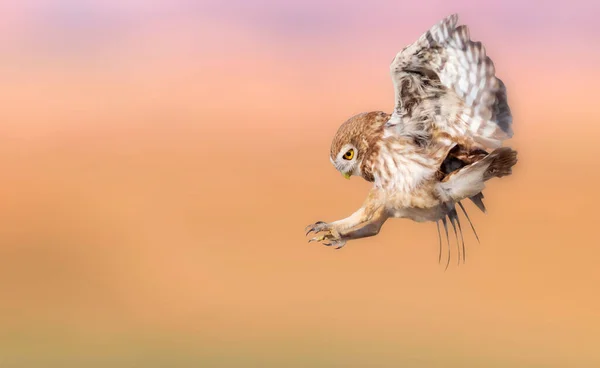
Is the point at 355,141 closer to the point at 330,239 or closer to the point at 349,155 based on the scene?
the point at 349,155

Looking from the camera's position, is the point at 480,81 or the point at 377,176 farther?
the point at 377,176

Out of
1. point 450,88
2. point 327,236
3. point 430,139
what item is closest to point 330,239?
point 327,236

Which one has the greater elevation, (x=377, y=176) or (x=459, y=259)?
(x=377, y=176)

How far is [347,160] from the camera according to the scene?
17.4 ft

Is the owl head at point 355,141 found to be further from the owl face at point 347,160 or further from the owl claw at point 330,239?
the owl claw at point 330,239

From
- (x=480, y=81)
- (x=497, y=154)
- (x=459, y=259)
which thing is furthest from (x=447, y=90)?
(x=459, y=259)

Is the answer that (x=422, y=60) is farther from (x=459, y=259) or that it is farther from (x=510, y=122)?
(x=459, y=259)

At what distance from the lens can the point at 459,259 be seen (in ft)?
17.8

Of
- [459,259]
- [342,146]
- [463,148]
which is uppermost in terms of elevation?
[342,146]

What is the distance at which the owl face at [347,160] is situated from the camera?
527 cm

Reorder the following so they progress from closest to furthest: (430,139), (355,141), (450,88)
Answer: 1. (450,88)
2. (430,139)
3. (355,141)

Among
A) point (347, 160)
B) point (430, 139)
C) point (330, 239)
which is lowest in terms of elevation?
point (330, 239)

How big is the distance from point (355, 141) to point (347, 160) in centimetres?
13

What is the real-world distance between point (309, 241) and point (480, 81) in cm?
140
